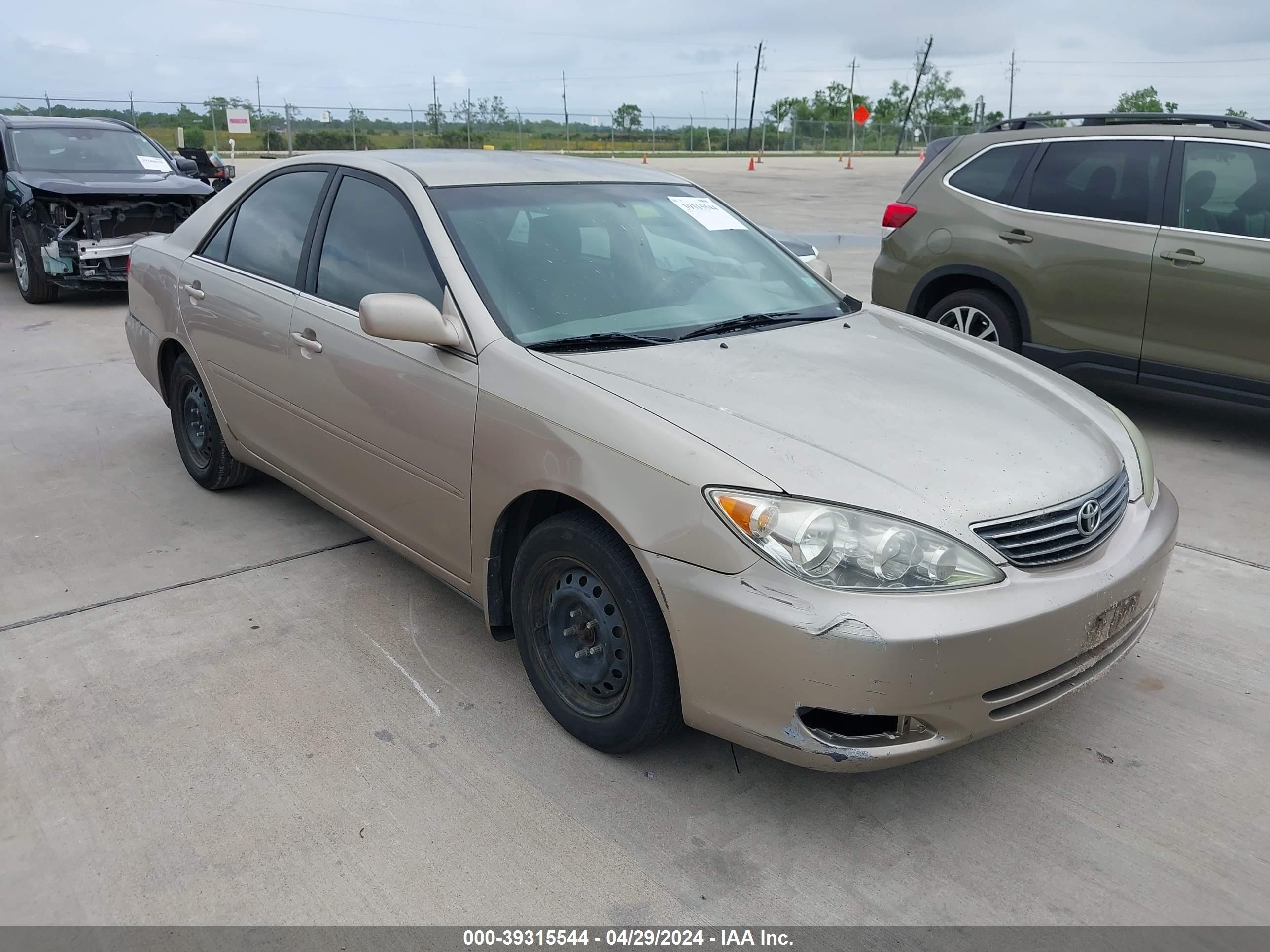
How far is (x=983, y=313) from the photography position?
652 cm

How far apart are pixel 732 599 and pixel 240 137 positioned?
49657 mm

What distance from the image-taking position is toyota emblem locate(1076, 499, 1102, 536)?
2695 millimetres

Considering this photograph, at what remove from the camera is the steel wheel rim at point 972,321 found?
6.52 meters

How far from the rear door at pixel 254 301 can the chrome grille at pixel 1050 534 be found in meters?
2.66

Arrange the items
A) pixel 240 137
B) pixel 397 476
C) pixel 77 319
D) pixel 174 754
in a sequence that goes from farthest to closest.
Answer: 1. pixel 240 137
2. pixel 77 319
3. pixel 397 476
4. pixel 174 754

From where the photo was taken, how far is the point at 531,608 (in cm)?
304

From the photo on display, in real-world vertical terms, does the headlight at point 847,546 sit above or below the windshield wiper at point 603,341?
below

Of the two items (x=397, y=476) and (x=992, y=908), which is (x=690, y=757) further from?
(x=397, y=476)

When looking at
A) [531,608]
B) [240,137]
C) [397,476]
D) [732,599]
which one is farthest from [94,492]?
[240,137]

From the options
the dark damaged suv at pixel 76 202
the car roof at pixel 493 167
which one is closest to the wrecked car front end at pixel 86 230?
the dark damaged suv at pixel 76 202

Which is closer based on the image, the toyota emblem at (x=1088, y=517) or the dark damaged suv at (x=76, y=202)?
the toyota emblem at (x=1088, y=517)

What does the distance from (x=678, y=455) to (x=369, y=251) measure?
168 cm
